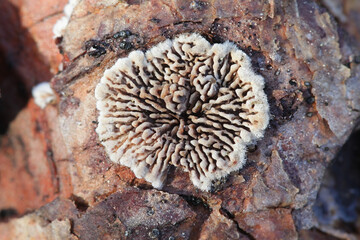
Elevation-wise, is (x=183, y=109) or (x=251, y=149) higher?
(x=183, y=109)

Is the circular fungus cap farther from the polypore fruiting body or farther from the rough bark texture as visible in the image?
the polypore fruiting body

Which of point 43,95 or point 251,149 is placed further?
point 43,95

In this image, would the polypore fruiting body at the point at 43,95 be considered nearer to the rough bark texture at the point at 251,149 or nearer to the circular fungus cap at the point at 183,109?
the rough bark texture at the point at 251,149

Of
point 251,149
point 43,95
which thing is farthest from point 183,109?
point 43,95

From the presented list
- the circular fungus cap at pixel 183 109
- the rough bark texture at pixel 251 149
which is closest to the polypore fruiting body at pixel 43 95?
the rough bark texture at pixel 251 149

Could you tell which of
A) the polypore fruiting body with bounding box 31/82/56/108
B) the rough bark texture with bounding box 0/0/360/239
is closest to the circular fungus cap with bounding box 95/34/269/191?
the rough bark texture with bounding box 0/0/360/239

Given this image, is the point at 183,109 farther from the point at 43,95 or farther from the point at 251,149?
the point at 43,95
